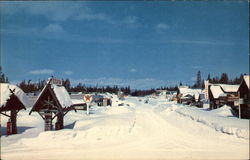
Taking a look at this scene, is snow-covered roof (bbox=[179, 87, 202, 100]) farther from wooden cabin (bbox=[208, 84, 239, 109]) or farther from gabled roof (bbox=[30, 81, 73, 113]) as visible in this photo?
gabled roof (bbox=[30, 81, 73, 113])

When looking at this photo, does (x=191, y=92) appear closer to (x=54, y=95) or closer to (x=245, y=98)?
(x=245, y=98)

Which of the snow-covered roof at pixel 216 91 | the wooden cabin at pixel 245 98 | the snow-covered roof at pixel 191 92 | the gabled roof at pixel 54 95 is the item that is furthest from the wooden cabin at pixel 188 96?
the gabled roof at pixel 54 95

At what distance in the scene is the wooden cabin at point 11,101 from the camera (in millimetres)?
17981

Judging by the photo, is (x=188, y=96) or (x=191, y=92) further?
(x=188, y=96)

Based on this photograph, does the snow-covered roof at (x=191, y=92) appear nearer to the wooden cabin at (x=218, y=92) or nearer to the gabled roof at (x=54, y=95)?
the wooden cabin at (x=218, y=92)

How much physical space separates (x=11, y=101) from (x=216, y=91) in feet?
126

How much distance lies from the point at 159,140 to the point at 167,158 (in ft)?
15.9

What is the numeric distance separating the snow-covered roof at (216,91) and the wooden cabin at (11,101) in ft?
121

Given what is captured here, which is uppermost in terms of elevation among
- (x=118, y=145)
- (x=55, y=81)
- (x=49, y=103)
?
(x=55, y=81)

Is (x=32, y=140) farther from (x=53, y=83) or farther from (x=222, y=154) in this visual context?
(x=222, y=154)

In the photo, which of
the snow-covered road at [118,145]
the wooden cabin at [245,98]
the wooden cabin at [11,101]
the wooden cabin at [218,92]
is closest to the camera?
the snow-covered road at [118,145]

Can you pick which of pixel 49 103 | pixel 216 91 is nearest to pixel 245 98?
pixel 216 91

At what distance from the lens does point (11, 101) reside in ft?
62.3

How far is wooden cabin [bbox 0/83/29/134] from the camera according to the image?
17981mm
